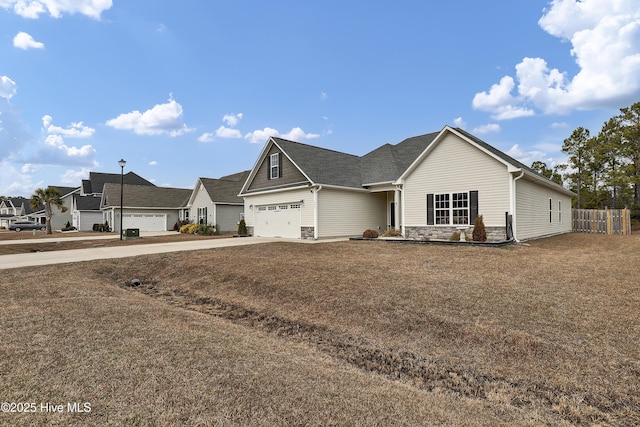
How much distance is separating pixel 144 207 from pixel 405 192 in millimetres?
29643

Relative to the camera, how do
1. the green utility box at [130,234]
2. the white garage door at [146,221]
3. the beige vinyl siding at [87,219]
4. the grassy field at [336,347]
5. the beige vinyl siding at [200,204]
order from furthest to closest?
1. the beige vinyl siding at [87,219]
2. the white garage door at [146,221]
3. the beige vinyl siding at [200,204]
4. the green utility box at [130,234]
5. the grassy field at [336,347]

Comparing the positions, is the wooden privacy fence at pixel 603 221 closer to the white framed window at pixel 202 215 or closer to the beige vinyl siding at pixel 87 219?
the white framed window at pixel 202 215

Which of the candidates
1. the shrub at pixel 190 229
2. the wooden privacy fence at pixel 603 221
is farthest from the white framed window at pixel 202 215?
the wooden privacy fence at pixel 603 221

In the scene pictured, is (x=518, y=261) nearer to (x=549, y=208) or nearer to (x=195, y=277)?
(x=195, y=277)

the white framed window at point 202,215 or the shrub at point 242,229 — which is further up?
the white framed window at point 202,215

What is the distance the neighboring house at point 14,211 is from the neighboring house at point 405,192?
58.7 m

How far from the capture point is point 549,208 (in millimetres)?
19594

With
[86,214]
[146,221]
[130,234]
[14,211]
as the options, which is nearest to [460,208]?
[130,234]

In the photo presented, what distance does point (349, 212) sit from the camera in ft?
68.4

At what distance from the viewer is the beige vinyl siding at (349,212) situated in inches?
773

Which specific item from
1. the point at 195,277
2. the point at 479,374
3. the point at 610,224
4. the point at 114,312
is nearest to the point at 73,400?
the point at 114,312

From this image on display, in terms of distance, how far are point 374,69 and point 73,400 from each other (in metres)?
21.4

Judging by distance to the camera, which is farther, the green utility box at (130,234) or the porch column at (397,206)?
the green utility box at (130,234)

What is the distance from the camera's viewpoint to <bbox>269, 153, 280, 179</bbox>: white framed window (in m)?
22.2
